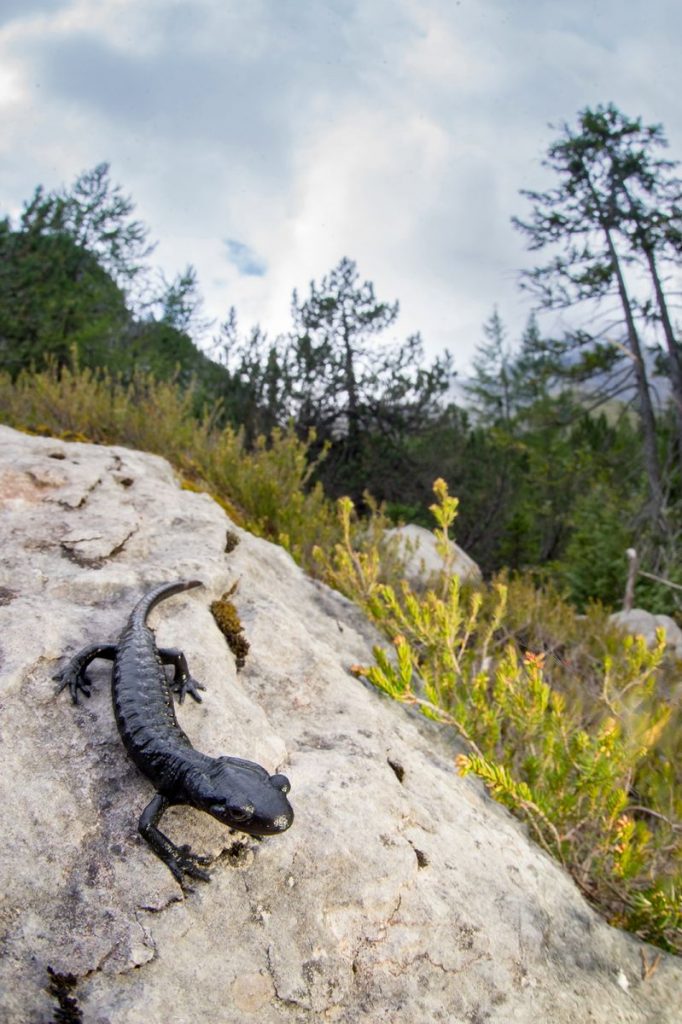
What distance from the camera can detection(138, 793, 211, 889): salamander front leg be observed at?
146 cm

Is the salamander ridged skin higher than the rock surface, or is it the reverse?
the salamander ridged skin

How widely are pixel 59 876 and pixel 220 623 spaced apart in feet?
3.88

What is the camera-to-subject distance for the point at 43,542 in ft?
8.89

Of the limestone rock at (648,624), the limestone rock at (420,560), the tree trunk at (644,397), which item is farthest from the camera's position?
the tree trunk at (644,397)

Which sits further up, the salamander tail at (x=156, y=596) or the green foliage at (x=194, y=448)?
the green foliage at (x=194, y=448)

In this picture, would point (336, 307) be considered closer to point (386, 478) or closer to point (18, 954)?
point (386, 478)

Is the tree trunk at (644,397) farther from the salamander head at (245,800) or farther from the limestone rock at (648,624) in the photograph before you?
the salamander head at (245,800)

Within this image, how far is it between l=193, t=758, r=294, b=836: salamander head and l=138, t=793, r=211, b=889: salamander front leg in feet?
0.35

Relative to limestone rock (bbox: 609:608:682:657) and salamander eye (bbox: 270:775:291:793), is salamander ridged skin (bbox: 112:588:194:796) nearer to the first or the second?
salamander eye (bbox: 270:775:291:793)

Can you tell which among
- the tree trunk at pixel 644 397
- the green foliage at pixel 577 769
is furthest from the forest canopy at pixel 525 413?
the green foliage at pixel 577 769

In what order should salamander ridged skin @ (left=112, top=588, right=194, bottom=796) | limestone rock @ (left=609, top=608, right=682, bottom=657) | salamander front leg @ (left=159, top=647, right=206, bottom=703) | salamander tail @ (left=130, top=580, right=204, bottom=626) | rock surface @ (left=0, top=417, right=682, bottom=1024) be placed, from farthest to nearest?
limestone rock @ (left=609, top=608, right=682, bottom=657) → salamander tail @ (left=130, top=580, right=204, bottom=626) → salamander front leg @ (left=159, top=647, right=206, bottom=703) → salamander ridged skin @ (left=112, top=588, right=194, bottom=796) → rock surface @ (left=0, top=417, right=682, bottom=1024)

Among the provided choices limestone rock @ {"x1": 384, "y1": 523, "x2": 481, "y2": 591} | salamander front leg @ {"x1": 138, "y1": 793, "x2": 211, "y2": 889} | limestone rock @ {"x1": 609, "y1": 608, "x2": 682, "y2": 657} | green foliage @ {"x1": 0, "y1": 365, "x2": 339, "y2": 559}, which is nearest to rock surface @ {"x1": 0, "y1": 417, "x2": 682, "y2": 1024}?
salamander front leg @ {"x1": 138, "y1": 793, "x2": 211, "y2": 889}

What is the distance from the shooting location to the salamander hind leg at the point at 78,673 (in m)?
1.87

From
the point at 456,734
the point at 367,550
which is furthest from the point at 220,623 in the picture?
the point at 367,550
